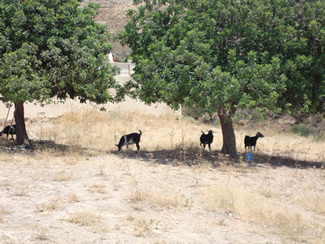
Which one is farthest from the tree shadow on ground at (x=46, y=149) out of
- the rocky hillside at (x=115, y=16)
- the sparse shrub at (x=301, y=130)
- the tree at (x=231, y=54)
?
the rocky hillside at (x=115, y=16)

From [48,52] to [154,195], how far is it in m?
6.61

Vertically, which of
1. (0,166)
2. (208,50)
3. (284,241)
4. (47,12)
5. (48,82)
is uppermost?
(47,12)

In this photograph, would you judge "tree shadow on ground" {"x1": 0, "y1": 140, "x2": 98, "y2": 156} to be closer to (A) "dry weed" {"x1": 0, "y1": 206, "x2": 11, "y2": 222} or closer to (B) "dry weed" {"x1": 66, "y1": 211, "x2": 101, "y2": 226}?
(A) "dry weed" {"x1": 0, "y1": 206, "x2": 11, "y2": 222}

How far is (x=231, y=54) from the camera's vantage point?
14422mm

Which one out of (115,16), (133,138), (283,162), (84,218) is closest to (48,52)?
(133,138)

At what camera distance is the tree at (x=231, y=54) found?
45.6 feet

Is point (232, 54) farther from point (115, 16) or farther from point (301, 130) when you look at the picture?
point (115, 16)

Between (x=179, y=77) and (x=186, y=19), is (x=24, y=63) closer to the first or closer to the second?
(x=179, y=77)

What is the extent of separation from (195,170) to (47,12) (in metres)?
7.21

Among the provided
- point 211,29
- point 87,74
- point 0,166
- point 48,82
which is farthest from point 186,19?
point 0,166

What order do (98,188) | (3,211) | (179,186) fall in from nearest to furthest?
(3,211), (98,188), (179,186)

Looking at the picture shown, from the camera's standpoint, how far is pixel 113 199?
33.0 ft

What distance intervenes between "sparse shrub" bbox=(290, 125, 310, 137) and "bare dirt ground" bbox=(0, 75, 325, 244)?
859 cm

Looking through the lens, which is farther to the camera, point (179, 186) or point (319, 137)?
point (319, 137)
